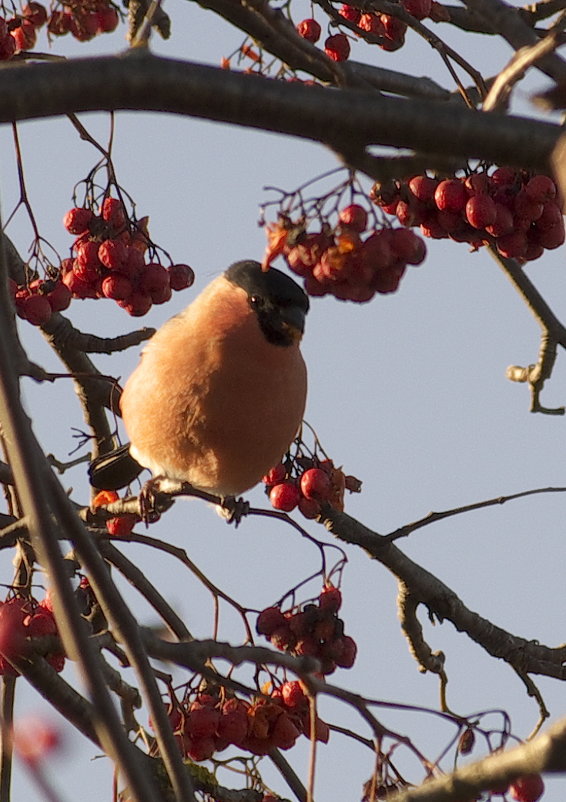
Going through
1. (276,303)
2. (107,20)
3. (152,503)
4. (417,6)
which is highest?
(107,20)

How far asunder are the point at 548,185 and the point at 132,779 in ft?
6.24

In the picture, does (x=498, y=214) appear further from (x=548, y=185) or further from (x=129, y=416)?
(x=129, y=416)

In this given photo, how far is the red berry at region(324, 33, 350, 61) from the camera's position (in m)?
4.16

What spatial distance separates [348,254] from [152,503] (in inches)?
64.4

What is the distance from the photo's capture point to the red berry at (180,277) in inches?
149

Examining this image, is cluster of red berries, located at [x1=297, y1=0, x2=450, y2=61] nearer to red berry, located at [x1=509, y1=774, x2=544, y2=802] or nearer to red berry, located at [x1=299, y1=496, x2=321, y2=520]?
red berry, located at [x1=299, y1=496, x2=321, y2=520]

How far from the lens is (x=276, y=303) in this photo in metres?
4.43

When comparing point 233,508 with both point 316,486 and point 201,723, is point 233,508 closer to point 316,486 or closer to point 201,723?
point 316,486

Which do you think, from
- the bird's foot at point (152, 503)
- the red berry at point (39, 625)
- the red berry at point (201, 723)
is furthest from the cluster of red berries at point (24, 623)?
the bird's foot at point (152, 503)

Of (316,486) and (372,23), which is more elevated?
(372,23)

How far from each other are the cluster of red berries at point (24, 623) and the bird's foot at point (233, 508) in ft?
4.44

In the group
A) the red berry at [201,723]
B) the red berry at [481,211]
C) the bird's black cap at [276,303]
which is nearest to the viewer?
the red berry at [481,211]

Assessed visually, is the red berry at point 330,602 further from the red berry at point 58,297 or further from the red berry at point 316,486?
the red berry at point 58,297

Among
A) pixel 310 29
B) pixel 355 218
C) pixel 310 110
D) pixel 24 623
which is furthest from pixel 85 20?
pixel 310 110
